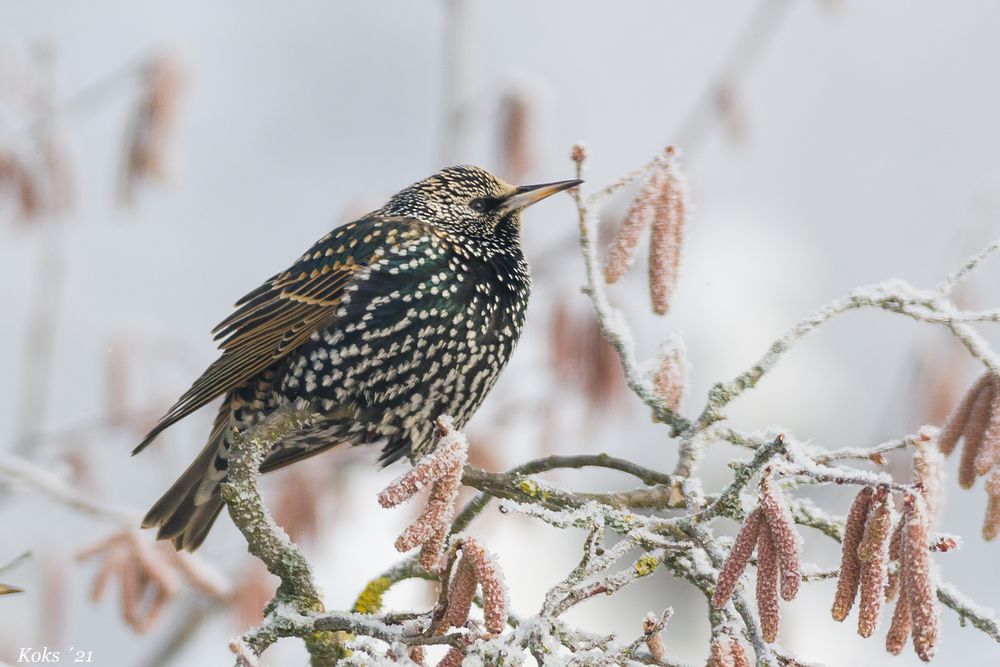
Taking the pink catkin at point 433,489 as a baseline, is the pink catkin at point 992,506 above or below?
above

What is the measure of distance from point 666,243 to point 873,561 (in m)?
1.01

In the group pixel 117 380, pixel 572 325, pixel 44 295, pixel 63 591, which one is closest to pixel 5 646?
pixel 63 591

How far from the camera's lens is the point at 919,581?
1720mm

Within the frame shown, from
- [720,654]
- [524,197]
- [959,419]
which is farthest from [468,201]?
[720,654]

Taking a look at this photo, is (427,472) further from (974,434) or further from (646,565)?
(974,434)

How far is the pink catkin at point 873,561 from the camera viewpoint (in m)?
1.71

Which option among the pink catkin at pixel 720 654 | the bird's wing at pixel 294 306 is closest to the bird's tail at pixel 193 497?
the bird's wing at pixel 294 306

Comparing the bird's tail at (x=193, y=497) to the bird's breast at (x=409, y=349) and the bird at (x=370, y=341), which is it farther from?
the bird's breast at (x=409, y=349)

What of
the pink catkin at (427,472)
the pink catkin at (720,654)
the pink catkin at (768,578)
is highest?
the pink catkin at (427,472)

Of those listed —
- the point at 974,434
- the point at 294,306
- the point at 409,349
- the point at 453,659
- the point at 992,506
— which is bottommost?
the point at 453,659

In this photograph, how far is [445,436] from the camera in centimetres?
199

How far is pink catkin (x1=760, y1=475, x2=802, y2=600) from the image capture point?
5.62 feet

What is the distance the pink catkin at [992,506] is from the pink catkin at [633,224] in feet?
2.85

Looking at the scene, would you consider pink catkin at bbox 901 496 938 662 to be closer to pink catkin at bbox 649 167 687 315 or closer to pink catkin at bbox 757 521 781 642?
pink catkin at bbox 757 521 781 642
